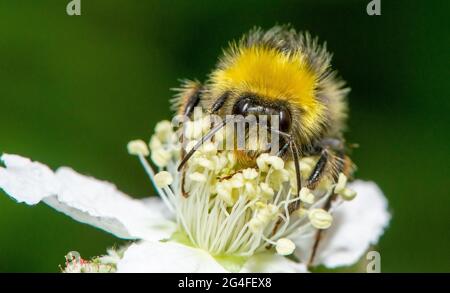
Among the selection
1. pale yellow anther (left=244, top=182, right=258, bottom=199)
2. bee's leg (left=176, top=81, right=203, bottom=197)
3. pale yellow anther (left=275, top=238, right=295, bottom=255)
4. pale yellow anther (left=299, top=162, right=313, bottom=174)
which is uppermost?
bee's leg (left=176, top=81, right=203, bottom=197)

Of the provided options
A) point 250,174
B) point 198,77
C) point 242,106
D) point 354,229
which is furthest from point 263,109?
point 198,77

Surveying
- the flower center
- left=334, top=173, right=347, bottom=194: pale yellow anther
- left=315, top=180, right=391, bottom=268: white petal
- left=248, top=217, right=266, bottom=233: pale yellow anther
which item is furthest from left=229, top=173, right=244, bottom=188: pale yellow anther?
left=315, top=180, right=391, bottom=268: white petal

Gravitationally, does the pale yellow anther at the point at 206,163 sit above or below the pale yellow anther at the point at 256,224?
above

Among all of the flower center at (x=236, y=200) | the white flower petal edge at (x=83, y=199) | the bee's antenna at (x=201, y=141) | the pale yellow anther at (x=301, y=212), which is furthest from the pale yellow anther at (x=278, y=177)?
the white flower petal edge at (x=83, y=199)

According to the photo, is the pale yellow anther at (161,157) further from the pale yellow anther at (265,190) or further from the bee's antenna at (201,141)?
the pale yellow anther at (265,190)

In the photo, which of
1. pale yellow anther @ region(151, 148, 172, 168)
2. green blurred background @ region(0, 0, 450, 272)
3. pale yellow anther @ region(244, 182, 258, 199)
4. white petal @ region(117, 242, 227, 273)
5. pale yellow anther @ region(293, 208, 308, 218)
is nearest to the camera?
white petal @ region(117, 242, 227, 273)

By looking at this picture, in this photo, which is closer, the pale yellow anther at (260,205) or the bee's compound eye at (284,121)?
the bee's compound eye at (284,121)

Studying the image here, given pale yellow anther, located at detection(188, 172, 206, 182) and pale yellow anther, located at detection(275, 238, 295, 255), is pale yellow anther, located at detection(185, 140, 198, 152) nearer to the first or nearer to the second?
pale yellow anther, located at detection(188, 172, 206, 182)

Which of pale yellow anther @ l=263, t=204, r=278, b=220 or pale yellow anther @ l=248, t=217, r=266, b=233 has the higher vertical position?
pale yellow anther @ l=263, t=204, r=278, b=220
